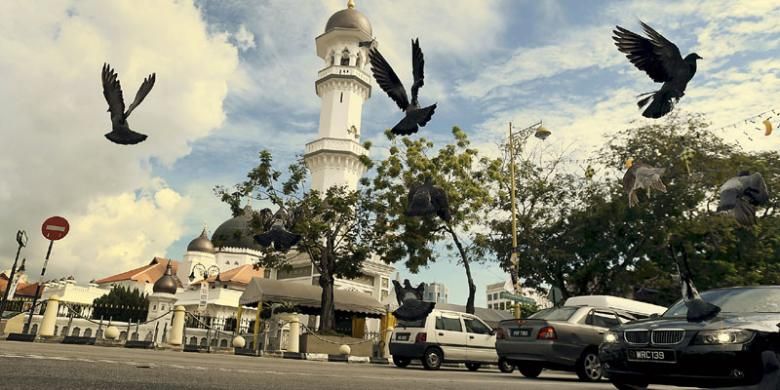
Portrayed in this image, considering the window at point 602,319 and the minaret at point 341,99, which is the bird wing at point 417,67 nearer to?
the window at point 602,319

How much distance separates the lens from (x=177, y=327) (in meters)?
18.1

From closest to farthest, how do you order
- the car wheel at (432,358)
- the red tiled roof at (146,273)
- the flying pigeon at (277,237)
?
the car wheel at (432,358) < the flying pigeon at (277,237) < the red tiled roof at (146,273)

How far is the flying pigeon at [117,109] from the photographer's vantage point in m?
8.55

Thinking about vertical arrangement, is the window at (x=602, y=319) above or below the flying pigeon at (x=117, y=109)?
below

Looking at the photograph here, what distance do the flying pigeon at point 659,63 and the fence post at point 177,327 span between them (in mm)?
15300

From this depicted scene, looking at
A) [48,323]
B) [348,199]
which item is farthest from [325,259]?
[48,323]

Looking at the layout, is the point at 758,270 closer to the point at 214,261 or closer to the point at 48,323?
the point at 48,323

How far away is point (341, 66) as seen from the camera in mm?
50312

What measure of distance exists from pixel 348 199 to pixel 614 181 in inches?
456

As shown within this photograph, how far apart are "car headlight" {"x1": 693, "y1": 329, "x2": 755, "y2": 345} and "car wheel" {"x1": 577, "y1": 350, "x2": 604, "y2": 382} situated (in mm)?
4848

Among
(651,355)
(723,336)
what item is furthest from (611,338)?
(723,336)

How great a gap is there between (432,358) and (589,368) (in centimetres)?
437

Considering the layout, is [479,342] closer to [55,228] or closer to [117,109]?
[117,109]

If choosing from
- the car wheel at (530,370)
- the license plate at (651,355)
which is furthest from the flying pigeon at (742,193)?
the license plate at (651,355)
